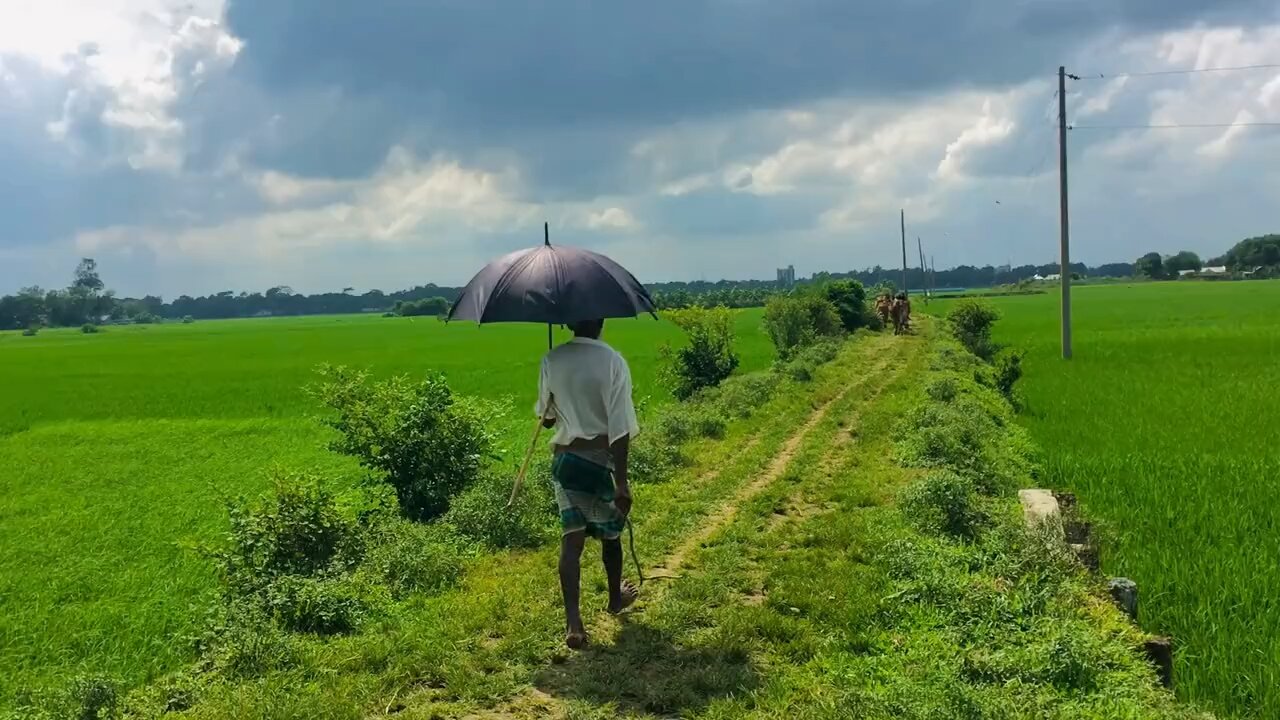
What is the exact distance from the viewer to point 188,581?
7773 mm

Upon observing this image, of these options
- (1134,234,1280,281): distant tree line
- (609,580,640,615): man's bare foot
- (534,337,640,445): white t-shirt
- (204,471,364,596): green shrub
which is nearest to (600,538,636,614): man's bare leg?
(609,580,640,615): man's bare foot

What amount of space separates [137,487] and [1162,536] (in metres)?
13.3

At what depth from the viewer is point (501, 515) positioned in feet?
23.9

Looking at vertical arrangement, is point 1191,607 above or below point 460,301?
below

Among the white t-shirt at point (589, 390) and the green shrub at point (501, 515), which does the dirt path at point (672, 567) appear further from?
the green shrub at point (501, 515)

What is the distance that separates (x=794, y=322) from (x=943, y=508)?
20437 mm

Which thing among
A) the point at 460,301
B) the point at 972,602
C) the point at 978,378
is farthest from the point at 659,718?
the point at 978,378

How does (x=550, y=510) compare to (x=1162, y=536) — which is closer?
(x=1162, y=536)

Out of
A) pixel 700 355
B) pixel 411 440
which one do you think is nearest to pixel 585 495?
pixel 411 440

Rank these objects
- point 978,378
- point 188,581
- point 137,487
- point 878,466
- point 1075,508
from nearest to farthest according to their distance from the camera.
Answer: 1. point 1075,508
2. point 188,581
3. point 878,466
4. point 137,487
5. point 978,378

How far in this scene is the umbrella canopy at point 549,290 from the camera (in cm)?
453

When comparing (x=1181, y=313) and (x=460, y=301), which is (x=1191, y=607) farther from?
(x=1181, y=313)

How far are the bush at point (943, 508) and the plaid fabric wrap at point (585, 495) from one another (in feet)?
9.97

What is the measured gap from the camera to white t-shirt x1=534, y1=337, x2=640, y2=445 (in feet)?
15.6
